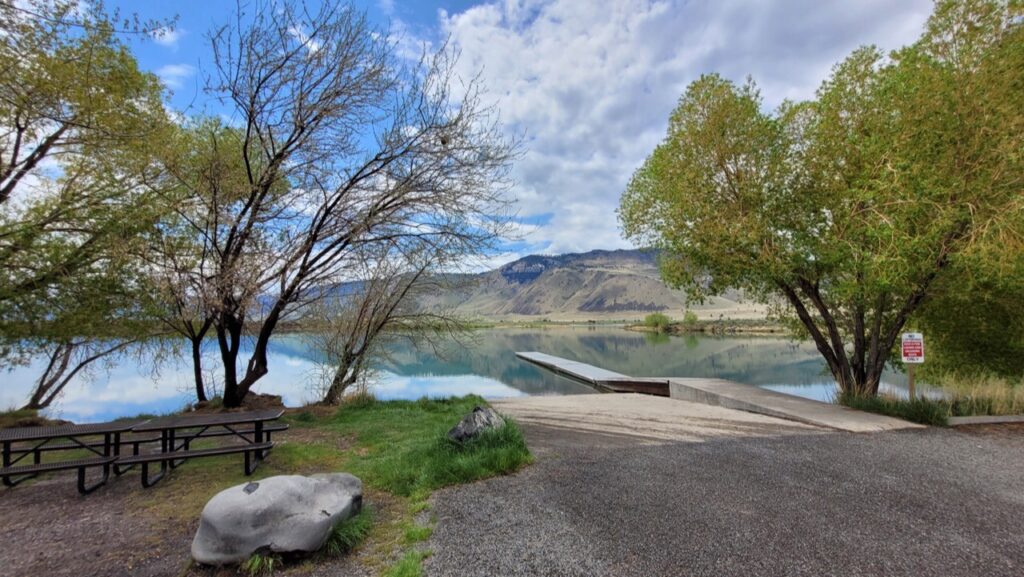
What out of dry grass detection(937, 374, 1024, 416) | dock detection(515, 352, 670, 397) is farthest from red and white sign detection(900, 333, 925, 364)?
dock detection(515, 352, 670, 397)

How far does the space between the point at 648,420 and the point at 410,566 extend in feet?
18.0

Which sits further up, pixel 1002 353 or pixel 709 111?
pixel 709 111

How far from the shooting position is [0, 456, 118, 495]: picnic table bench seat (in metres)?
3.79

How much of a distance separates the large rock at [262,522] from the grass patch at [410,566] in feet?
1.84

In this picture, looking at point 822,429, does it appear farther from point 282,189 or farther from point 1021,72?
point 282,189

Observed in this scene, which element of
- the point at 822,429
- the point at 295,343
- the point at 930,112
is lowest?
the point at 822,429

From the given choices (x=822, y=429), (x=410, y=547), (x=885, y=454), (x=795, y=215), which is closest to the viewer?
(x=410, y=547)

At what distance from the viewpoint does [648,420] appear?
24.1 feet

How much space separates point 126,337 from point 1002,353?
17.4 meters

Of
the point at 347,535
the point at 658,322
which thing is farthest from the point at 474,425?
the point at 658,322

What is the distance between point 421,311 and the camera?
989 centimetres

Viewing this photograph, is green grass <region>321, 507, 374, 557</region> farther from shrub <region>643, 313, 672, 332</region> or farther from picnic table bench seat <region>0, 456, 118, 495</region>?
shrub <region>643, 313, 672, 332</region>

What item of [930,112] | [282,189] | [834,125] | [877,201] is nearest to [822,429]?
[877,201]

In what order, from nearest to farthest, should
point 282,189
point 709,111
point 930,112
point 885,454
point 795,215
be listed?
1. point 885,454
2. point 930,112
3. point 282,189
4. point 795,215
5. point 709,111
